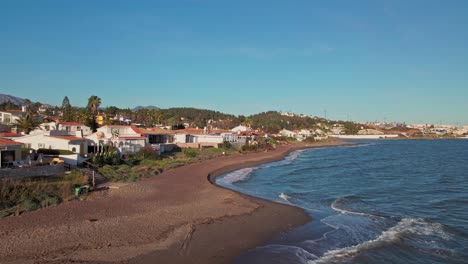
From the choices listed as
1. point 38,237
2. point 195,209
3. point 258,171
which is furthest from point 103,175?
point 258,171

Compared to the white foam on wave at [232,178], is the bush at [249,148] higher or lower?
higher

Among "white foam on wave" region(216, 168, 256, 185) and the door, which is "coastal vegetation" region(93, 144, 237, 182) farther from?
the door

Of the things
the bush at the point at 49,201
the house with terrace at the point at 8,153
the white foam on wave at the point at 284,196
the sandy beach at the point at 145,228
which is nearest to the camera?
the sandy beach at the point at 145,228

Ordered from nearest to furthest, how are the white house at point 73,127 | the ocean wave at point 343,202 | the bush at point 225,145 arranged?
the ocean wave at point 343,202
the white house at point 73,127
the bush at point 225,145

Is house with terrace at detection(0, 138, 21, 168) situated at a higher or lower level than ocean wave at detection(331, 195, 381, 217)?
higher

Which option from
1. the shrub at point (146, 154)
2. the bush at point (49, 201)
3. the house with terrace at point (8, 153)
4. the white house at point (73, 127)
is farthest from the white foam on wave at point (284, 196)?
the white house at point (73, 127)

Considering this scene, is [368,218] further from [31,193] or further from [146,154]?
[146,154]

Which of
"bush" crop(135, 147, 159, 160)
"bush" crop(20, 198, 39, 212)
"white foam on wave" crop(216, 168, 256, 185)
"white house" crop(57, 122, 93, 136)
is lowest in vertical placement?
"white foam on wave" crop(216, 168, 256, 185)

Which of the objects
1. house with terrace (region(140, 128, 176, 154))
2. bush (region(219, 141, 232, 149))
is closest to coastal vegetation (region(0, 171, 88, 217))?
house with terrace (region(140, 128, 176, 154))

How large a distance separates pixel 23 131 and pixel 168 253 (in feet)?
148

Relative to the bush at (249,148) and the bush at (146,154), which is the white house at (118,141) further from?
the bush at (249,148)

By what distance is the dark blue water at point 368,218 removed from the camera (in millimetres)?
15000

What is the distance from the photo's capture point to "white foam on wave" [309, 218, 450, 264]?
47.8 feet

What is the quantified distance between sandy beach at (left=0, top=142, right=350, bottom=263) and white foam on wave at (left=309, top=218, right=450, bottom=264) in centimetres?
324
